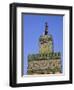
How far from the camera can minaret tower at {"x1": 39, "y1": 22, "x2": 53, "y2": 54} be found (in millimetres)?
1367

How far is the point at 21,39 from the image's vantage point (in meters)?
1.32

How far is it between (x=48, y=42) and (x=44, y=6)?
17 cm

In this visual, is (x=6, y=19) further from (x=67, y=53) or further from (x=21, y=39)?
(x=67, y=53)

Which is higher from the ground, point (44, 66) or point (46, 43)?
point (46, 43)

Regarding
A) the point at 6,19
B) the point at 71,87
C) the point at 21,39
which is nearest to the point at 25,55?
the point at 21,39

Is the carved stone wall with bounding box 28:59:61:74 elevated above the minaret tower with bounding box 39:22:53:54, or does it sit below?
below

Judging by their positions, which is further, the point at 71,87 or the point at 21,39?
the point at 71,87

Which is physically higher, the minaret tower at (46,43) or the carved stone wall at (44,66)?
the minaret tower at (46,43)

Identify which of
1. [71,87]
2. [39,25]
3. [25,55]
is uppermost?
[39,25]

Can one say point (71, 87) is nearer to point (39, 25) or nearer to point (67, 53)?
point (67, 53)

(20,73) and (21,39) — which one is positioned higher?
(21,39)

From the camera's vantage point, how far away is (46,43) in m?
1.38

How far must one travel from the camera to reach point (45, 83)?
137cm

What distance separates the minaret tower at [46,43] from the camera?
4.48 ft
